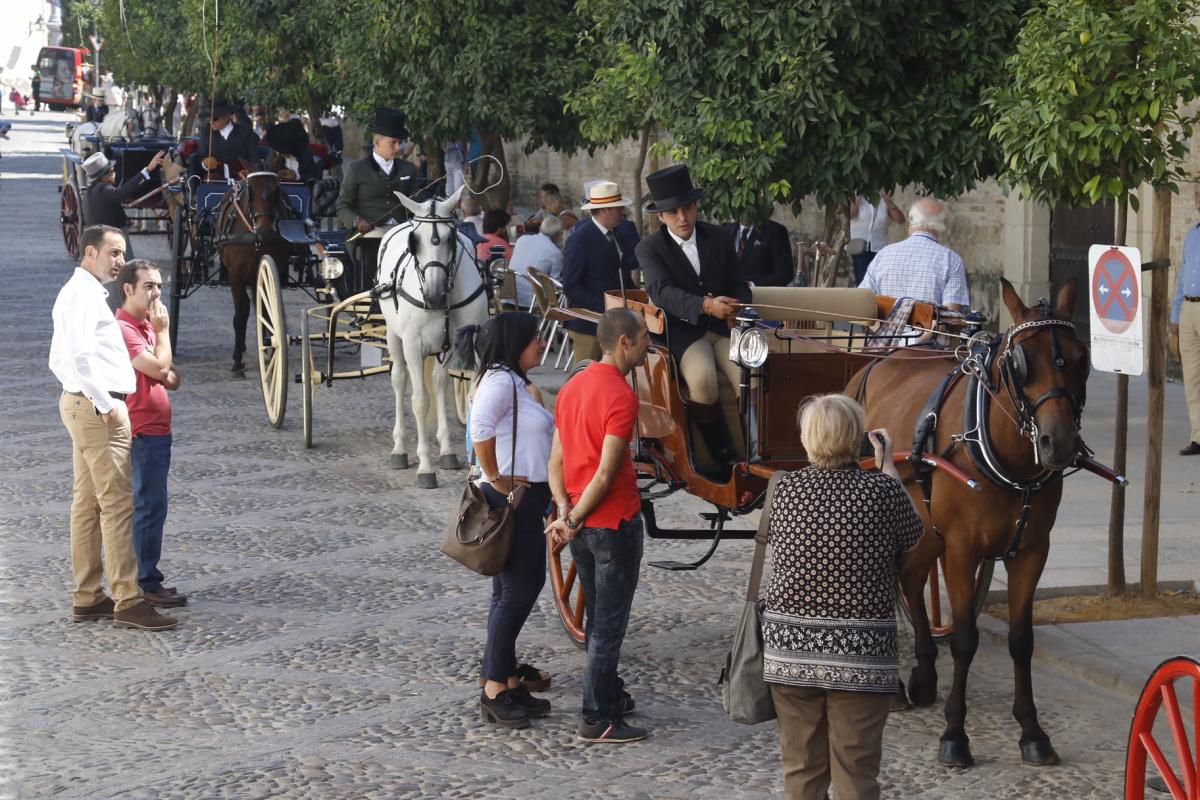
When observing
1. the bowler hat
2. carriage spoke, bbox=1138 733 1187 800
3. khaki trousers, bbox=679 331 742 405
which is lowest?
carriage spoke, bbox=1138 733 1187 800

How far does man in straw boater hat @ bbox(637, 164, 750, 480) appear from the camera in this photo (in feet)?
26.0

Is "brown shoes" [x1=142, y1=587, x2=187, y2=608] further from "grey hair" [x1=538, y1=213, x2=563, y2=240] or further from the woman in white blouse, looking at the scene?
"grey hair" [x1=538, y1=213, x2=563, y2=240]

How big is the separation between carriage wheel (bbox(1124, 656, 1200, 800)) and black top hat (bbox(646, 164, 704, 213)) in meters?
4.07

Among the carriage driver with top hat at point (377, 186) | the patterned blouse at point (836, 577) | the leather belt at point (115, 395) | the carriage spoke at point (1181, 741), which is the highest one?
the carriage driver with top hat at point (377, 186)

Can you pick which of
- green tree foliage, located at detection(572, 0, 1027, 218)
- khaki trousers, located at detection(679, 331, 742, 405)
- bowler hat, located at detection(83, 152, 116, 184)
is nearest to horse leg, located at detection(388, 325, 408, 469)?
green tree foliage, located at detection(572, 0, 1027, 218)

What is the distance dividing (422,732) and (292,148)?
21.8m

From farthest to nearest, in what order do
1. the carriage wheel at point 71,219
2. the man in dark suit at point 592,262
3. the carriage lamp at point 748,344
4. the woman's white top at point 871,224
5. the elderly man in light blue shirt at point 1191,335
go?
the carriage wheel at point 71,219 → the woman's white top at point 871,224 → the elderly man in light blue shirt at point 1191,335 → the man in dark suit at point 592,262 → the carriage lamp at point 748,344

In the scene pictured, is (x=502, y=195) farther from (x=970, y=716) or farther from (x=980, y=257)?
(x=970, y=716)

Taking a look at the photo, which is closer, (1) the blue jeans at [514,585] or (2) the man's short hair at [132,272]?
(1) the blue jeans at [514,585]

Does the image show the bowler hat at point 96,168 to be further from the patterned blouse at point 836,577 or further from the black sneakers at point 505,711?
the patterned blouse at point 836,577

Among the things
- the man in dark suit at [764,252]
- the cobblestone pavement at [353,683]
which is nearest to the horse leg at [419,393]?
the cobblestone pavement at [353,683]

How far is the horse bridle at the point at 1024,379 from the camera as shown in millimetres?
6094

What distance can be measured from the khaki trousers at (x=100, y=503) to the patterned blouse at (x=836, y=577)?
4.25m

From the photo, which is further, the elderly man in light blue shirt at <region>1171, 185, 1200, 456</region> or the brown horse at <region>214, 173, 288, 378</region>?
the brown horse at <region>214, 173, 288, 378</region>
